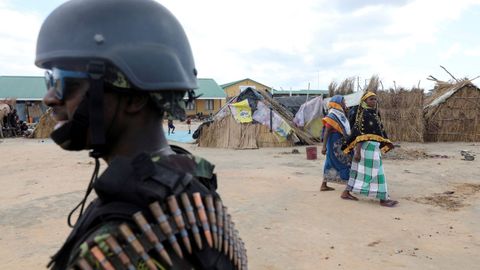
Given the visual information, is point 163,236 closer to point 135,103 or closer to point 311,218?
point 135,103

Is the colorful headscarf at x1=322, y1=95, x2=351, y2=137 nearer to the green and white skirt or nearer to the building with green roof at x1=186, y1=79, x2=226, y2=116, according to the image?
the green and white skirt

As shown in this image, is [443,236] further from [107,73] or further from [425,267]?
[107,73]

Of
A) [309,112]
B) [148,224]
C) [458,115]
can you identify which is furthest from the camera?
[458,115]

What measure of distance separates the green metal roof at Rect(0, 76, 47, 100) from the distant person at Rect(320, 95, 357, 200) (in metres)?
30.3

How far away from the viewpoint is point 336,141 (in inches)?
283

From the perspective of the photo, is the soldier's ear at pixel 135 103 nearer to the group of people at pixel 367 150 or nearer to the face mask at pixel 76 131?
the face mask at pixel 76 131

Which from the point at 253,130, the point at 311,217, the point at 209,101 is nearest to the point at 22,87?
the point at 209,101

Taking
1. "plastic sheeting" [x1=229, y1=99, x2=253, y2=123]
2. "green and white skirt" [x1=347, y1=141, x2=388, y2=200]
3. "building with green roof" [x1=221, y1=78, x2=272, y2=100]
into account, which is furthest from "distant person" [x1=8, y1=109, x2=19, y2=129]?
"building with green roof" [x1=221, y1=78, x2=272, y2=100]

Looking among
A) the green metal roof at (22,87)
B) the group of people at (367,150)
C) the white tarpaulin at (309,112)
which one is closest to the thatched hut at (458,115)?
the white tarpaulin at (309,112)

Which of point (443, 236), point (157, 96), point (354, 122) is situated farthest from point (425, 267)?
point (157, 96)

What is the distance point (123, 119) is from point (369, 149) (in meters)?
5.73

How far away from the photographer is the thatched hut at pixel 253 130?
15375 mm

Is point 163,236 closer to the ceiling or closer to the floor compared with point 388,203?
closer to the ceiling

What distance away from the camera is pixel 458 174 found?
898 centimetres
